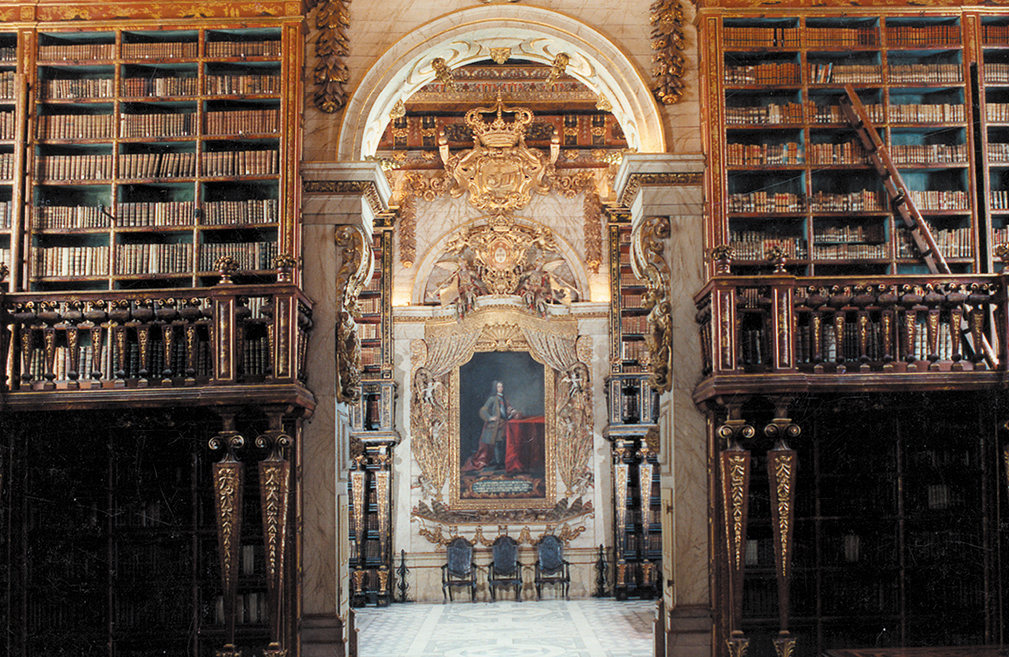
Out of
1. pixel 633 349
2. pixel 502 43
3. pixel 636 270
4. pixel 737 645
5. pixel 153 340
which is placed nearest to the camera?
pixel 737 645

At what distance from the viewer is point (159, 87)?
729 cm

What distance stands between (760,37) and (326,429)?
A: 13.8ft

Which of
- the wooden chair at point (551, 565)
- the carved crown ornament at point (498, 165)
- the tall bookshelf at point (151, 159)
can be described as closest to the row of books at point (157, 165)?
the tall bookshelf at point (151, 159)

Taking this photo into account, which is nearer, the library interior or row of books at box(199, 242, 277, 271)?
the library interior

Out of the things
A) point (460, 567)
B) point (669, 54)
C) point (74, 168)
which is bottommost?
point (460, 567)

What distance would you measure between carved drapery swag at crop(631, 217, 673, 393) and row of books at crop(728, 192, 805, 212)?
0.51 m

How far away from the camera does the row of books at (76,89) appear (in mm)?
7293

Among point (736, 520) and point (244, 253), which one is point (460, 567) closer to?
point (244, 253)

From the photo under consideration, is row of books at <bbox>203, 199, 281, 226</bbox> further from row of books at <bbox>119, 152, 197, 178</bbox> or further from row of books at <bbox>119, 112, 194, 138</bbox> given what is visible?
row of books at <bbox>119, 112, 194, 138</bbox>

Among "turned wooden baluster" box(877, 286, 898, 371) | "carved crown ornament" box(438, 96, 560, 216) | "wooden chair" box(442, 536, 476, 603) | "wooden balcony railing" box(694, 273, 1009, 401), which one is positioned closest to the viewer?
"wooden balcony railing" box(694, 273, 1009, 401)

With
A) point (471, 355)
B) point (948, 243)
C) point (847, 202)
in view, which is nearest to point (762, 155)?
point (847, 202)

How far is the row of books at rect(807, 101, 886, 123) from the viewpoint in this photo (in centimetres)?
725

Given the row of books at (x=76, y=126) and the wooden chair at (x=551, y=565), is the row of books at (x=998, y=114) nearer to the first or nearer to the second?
the row of books at (x=76, y=126)

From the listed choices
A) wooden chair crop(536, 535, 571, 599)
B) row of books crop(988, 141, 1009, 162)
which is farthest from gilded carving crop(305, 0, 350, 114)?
wooden chair crop(536, 535, 571, 599)
